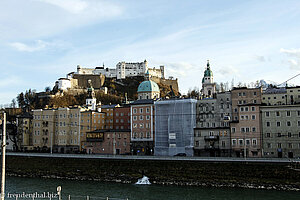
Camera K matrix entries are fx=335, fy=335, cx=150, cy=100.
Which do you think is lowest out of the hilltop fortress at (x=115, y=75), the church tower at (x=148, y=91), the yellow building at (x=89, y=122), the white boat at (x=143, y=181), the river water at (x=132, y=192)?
the river water at (x=132, y=192)

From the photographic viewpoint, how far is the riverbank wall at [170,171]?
47.2 m

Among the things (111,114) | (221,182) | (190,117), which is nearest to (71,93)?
(111,114)

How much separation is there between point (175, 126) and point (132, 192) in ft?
97.4

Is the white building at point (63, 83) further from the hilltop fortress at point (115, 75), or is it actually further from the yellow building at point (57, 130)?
the yellow building at point (57, 130)

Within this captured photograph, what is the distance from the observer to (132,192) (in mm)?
44969

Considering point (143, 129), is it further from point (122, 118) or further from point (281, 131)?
point (281, 131)

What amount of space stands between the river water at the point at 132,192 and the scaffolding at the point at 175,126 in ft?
72.4

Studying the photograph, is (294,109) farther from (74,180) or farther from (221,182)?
(74,180)

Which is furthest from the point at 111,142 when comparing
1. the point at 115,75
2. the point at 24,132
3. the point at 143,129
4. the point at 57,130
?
the point at 115,75

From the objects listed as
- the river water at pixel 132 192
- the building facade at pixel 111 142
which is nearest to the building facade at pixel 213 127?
the building facade at pixel 111 142

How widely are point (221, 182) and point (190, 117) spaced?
25120 mm

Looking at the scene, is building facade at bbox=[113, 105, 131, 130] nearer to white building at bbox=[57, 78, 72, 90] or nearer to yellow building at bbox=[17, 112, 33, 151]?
yellow building at bbox=[17, 112, 33, 151]

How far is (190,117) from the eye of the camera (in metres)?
71.9

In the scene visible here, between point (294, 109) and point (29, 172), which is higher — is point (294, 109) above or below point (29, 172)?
above
